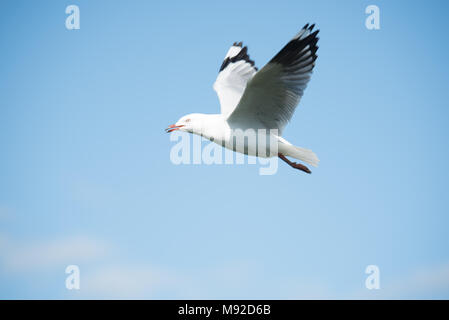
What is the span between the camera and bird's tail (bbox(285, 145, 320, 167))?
678cm

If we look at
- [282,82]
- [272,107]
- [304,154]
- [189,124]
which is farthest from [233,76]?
[282,82]

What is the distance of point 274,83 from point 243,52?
3380 mm

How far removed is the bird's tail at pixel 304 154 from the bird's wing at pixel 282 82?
0.44m

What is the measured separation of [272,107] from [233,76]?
222cm

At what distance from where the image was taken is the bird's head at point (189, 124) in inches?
274

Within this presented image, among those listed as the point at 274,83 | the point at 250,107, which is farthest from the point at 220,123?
the point at 274,83

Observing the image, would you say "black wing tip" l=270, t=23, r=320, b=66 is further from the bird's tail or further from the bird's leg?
the bird's leg

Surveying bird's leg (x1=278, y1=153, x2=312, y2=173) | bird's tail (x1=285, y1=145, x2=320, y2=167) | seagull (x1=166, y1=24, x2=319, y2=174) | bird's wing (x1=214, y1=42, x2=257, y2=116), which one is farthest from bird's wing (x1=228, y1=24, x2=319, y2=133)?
bird's wing (x1=214, y1=42, x2=257, y2=116)

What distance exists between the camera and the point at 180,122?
283 inches

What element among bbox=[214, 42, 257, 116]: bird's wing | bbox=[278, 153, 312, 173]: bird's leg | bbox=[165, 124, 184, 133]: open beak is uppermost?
bbox=[214, 42, 257, 116]: bird's wing

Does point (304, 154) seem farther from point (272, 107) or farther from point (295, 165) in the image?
point (272, 107)

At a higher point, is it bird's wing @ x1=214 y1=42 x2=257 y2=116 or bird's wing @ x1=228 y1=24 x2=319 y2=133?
bird's wing @ x1=214 y1=42 x2=257 y2=116
